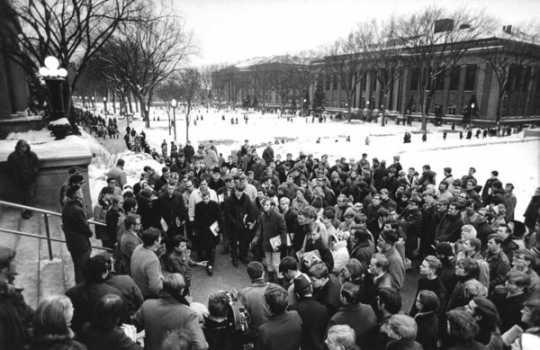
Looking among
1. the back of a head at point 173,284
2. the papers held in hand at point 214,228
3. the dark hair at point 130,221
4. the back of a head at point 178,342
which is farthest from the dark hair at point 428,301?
the papers held in hand at point 214,228

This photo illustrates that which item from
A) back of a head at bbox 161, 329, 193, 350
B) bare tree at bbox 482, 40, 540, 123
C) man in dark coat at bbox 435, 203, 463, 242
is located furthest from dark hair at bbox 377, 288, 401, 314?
bare tree at bbox 482, 40, 540, 123

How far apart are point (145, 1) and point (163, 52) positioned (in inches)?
861

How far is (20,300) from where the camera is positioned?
10.5 feet

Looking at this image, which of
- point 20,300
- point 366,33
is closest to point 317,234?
point 20,300

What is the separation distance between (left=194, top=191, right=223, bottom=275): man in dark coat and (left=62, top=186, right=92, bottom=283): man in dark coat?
2.32m

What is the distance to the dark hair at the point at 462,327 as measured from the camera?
288 cm

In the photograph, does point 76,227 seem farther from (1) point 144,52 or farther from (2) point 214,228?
(1) point 144,52

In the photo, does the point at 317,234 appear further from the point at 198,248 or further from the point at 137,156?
the point at 137,156

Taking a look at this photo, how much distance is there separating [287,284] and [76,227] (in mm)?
3330

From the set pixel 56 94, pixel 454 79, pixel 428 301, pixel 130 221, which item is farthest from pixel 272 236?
pixel 454 79

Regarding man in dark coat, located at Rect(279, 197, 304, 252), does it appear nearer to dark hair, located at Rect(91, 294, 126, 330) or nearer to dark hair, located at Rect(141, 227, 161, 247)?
dark hair, located at Rect(141, 227, 161, 247)

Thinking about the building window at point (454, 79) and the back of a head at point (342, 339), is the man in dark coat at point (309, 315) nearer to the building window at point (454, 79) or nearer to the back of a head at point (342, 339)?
the back of a head at point (342, 339)

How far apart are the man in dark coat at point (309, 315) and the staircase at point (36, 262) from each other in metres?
4.12

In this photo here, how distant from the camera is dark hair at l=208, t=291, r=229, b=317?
3174 millimetres
